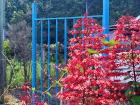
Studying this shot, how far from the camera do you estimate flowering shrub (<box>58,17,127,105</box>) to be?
4.70m

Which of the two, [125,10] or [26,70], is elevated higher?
[125,10]

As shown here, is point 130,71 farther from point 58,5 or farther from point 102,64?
point 58,5

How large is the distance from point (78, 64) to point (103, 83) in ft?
1.09

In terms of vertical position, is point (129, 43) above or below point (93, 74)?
above

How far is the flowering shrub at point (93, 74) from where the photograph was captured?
4699 millimetres

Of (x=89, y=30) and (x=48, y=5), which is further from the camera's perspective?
(x=48, y=5)

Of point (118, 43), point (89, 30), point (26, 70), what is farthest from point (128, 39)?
point (26, 70)

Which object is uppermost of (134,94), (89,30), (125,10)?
(125,10)

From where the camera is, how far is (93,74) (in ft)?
15.5

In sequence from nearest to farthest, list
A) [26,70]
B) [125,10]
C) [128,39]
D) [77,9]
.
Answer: [128,39] < [125,10] < [26,70] < [77,9]

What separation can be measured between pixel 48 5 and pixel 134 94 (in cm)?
1011

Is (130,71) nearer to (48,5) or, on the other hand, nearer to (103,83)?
(103,83)

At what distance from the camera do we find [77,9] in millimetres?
14117

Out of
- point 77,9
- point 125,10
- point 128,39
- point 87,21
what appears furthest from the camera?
→ point 77,9
